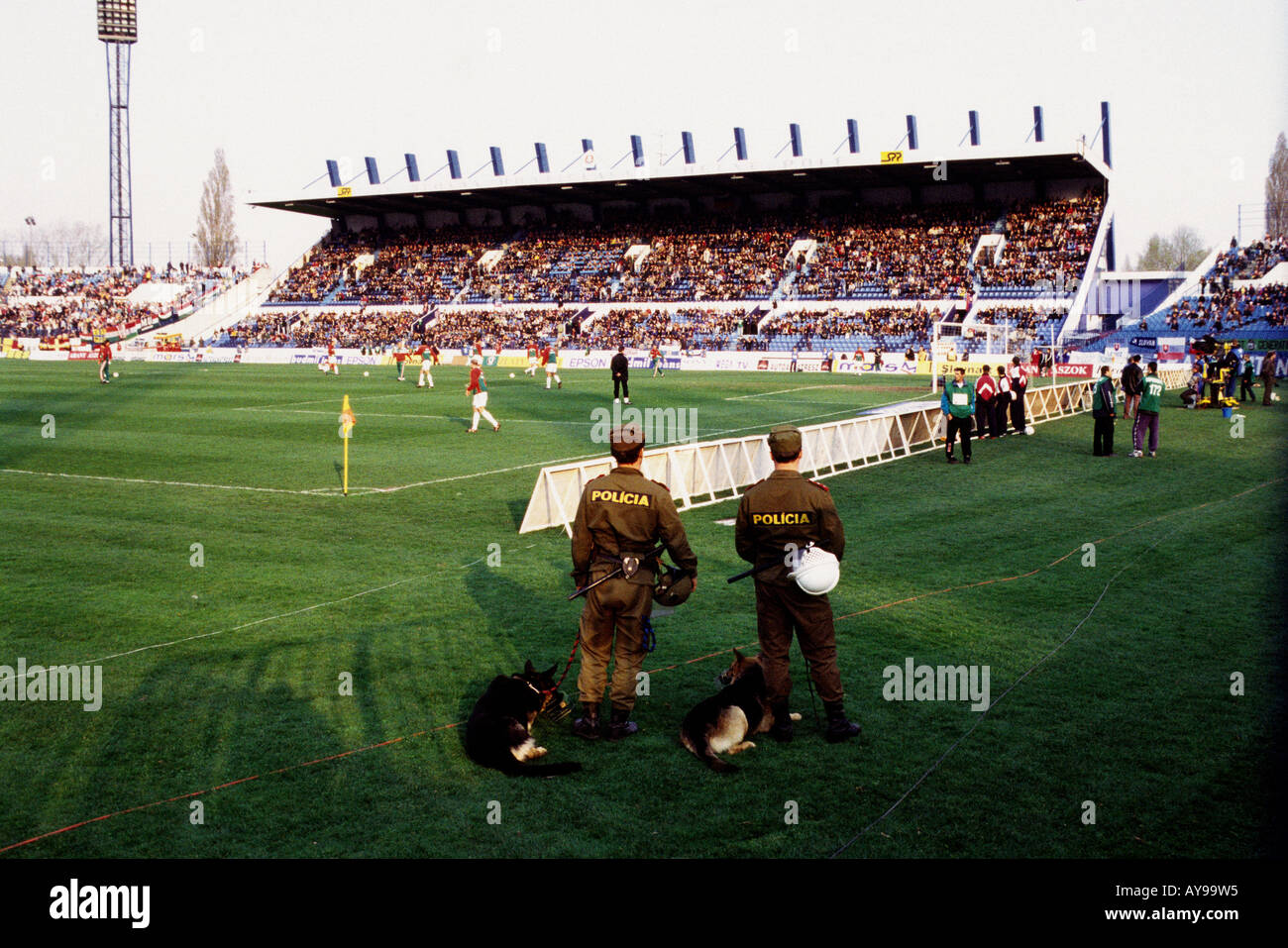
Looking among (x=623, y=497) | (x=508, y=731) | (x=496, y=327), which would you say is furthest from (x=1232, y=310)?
(x=508, y=731)

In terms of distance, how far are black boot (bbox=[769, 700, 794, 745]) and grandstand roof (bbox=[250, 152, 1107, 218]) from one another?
6229 centimetres

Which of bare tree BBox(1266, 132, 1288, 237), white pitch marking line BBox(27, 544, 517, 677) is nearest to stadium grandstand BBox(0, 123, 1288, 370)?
bare tree BBox(1266, 132, 1288, 237)

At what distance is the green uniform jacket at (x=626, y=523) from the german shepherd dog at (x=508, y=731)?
0.93 meters

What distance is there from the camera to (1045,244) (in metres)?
65.9

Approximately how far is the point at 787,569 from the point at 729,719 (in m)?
1.04

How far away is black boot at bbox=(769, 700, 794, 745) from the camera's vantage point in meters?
7.38

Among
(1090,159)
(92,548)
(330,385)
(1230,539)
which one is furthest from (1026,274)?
(92,548)

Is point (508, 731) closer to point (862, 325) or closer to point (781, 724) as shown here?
point (781, 724)

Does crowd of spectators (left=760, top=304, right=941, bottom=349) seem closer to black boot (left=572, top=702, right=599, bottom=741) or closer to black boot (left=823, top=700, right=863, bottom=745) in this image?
black boot (left=823, top=700, right=863, bottom=745)

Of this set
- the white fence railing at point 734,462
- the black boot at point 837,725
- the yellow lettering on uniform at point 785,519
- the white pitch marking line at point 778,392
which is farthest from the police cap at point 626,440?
the white pitch marking line at point 778,392

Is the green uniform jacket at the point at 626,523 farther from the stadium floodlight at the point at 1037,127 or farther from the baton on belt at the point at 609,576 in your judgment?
the stadium floodlight at the point at 1037,127

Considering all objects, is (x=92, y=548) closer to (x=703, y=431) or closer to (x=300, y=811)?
(x=300, y=811)

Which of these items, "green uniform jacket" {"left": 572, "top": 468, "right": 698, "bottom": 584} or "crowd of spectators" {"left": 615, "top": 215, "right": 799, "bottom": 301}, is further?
"crowd of spectators" {"left": 615, "top": 215, "right": 799, "bottom": 301}
